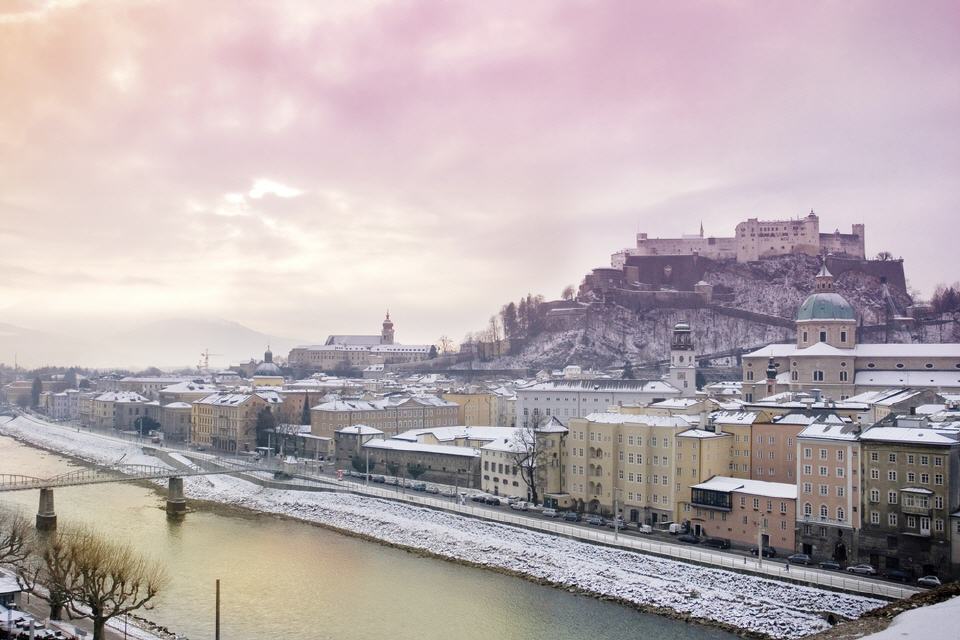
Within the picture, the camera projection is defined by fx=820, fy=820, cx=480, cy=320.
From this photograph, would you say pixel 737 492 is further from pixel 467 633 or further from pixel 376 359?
pixel 376 359

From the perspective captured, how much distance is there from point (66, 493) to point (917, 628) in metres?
32.9

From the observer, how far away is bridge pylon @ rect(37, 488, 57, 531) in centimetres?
2719

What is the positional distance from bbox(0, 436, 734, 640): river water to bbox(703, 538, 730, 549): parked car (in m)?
5.06

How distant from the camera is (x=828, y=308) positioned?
4512 cm

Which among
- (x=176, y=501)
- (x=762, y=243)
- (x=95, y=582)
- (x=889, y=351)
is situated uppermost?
(x=762, y=243)

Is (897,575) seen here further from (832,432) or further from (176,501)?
(176,501)

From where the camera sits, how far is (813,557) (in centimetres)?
2291

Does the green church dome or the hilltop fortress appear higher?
the hilltop fortress

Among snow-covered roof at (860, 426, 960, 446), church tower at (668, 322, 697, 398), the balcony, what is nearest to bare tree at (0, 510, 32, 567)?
the balcony

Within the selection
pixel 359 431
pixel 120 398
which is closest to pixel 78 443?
pixel 120 398

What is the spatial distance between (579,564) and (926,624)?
10901 millimetres

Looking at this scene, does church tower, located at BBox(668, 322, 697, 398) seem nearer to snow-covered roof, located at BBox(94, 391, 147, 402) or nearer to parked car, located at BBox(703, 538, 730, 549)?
parked car, located at BBox(703, 538, 730, 549)

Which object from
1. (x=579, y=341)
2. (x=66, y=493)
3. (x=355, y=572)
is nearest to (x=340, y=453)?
(x=66, y=493)

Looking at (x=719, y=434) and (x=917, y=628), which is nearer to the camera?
(x=917, y=628)
